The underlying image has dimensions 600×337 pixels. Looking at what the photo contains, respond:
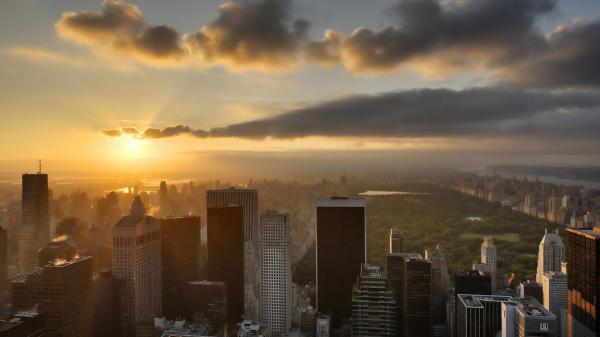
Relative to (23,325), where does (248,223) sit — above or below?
above

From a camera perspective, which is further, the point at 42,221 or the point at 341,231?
the point at 42,221

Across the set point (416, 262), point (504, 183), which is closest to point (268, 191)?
point (416, 262)

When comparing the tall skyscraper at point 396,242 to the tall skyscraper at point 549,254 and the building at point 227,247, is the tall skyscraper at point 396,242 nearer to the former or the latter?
the tall skyscraper at point 549,254

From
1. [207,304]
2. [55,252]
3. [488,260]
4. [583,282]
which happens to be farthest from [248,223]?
[583,282]

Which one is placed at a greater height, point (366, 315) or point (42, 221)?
point (42, 221)

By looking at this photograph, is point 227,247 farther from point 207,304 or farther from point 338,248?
point 338,248

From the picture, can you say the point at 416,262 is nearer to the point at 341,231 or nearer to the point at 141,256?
the point at 341,231

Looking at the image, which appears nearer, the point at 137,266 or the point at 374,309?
the point at 374,309
